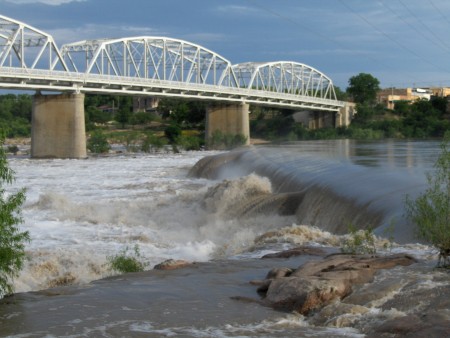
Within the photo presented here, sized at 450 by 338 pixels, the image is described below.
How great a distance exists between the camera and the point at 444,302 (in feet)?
25.5

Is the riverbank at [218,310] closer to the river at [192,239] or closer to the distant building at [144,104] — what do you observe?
the river at [192,239]

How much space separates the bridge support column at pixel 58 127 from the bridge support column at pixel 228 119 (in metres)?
20.4

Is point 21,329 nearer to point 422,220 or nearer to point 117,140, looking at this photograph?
point 422,220

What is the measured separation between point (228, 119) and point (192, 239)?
6196 cm

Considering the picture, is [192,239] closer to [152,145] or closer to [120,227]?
[120,227]

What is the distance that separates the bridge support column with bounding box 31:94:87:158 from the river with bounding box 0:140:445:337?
27.0 meters

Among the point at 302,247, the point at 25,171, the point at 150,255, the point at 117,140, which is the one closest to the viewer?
the point at 302,247

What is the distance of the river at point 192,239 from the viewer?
8078mm

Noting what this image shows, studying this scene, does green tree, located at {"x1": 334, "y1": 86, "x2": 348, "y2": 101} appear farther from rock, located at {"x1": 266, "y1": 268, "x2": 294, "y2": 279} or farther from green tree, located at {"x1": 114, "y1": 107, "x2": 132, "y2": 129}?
rock, located at {"x1": 266, "y1": 268, "x2": 294, "y2": 279}

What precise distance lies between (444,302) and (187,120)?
87.9 m

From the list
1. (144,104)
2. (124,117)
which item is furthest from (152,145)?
(144,104)

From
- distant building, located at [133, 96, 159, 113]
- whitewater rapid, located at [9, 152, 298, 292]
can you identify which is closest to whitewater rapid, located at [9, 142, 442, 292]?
whitewater rapid, located at [9, 152, 298, 292]

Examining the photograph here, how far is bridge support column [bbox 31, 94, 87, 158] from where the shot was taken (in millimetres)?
57625

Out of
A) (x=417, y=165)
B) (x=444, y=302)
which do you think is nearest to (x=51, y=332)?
(x=444, y=302)
